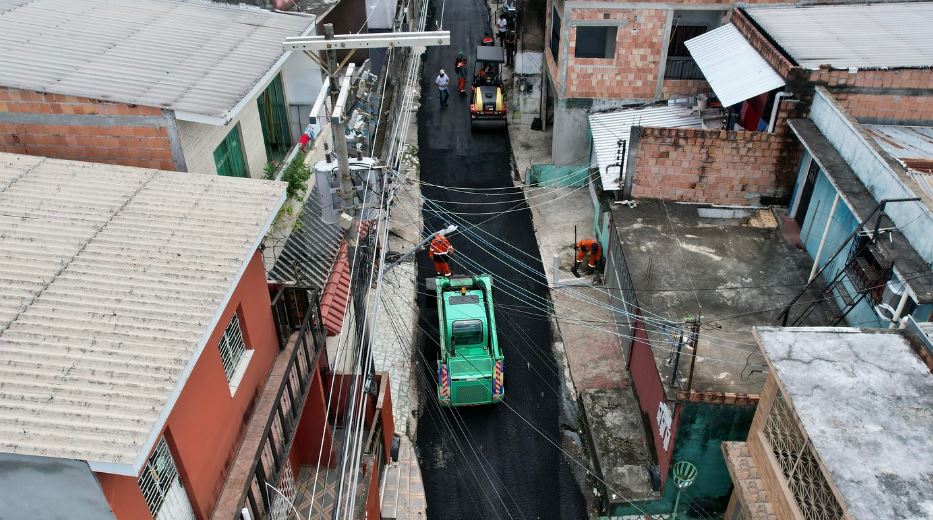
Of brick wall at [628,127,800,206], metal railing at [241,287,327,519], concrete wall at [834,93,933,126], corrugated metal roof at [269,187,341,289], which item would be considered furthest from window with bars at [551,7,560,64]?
metal railing at [241,287,327,519]

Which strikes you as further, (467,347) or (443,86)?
(443,86)

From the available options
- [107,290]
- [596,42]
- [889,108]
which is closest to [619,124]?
[596,42]

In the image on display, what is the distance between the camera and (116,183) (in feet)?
37.4

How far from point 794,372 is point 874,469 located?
77.8 inches

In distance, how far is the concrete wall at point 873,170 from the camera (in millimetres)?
15227

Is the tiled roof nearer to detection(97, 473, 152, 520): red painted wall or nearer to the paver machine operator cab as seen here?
detection(97, 473, 152, 520): red painted wall

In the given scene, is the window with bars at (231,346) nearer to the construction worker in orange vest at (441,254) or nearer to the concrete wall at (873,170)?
the construction worker in orange vest at (441,254)

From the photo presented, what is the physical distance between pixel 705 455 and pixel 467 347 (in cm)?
741

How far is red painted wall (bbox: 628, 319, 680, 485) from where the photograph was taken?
53.3 ft

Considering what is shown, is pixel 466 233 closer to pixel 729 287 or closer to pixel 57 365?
pixel 729 287

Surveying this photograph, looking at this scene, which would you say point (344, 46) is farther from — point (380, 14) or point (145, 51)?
point (380, 14)

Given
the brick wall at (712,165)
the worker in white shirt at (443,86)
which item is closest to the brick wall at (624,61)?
the brick wall at (712,165)

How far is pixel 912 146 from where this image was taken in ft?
64.5

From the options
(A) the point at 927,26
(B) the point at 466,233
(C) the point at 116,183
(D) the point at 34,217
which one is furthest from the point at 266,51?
(A) the point at 927,26
